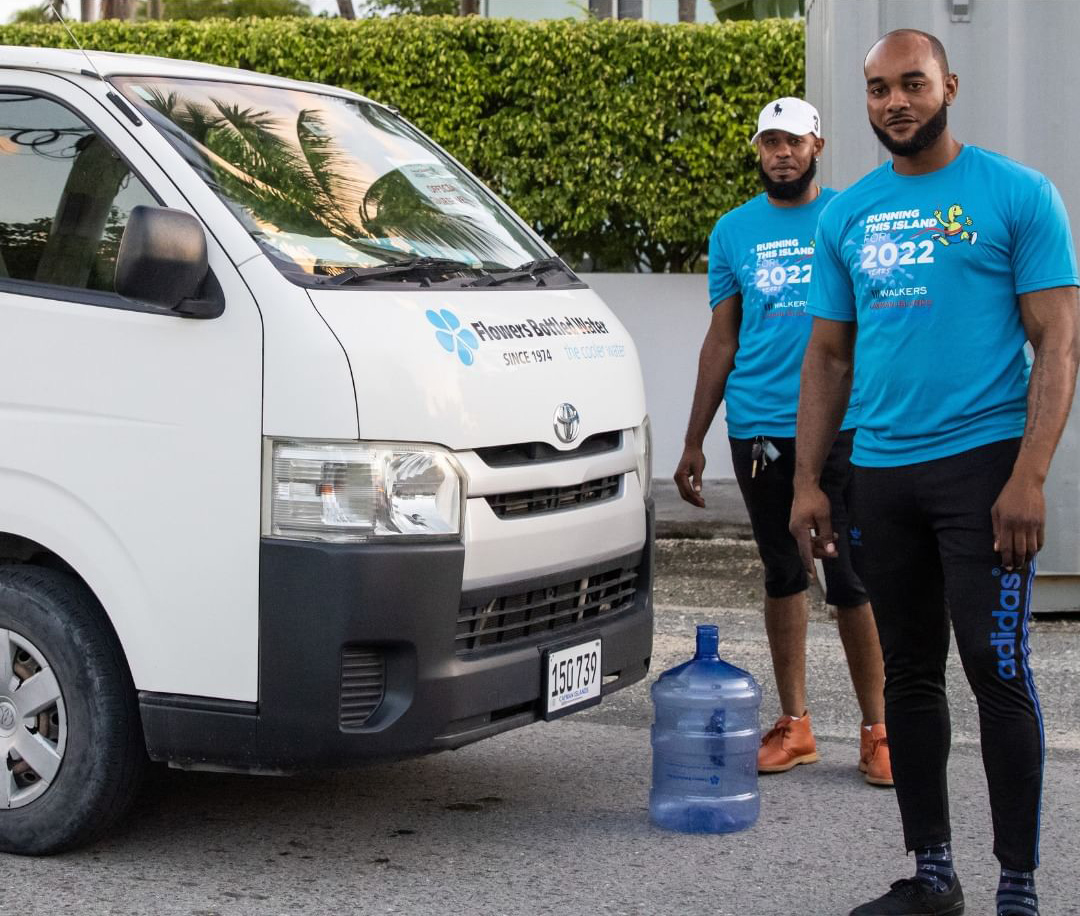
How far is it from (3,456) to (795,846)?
2.36 m

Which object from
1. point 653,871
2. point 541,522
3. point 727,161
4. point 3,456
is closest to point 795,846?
point 653,871

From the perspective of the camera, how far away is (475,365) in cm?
413

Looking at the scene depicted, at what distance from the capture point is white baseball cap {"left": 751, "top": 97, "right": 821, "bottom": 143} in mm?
5047

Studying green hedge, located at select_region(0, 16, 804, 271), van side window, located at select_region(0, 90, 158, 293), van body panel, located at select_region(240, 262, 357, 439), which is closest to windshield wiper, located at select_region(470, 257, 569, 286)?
van body panel, located at select_region(240, 262, 357, 439)

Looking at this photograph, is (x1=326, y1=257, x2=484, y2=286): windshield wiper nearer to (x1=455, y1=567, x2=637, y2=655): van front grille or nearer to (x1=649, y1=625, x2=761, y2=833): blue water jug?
(x1=455, y1=567, x2=637, y2=655): van front grille

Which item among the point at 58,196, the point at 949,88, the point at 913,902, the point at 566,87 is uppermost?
the point at 566,87

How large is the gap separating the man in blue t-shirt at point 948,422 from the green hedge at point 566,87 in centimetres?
713

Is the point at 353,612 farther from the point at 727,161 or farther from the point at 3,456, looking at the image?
the point at 727,161

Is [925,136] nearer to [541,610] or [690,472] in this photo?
[541,610]

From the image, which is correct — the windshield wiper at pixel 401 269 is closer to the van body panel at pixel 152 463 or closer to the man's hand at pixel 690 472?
the van body panel at pixel 152 463

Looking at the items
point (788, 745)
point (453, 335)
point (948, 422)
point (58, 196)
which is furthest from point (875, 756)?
point (58, 196)

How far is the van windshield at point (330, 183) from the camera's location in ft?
14.0

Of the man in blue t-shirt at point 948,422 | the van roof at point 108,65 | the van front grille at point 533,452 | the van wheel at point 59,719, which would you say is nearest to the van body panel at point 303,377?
the van front grille at point 533,452

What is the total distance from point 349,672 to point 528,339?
40.8 inches
